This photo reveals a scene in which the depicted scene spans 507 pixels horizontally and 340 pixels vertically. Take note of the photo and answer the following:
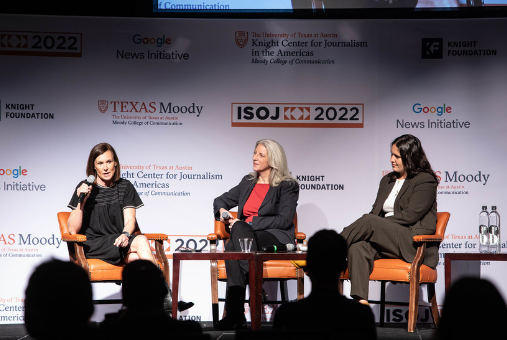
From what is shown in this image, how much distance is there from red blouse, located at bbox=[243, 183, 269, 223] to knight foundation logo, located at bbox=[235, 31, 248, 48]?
123 cm

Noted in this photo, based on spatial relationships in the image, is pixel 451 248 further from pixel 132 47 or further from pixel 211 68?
pixel 132 47

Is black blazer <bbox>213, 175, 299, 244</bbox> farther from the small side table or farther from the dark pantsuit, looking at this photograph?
the small side table

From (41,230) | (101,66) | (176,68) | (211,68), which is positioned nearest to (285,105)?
(211,68)

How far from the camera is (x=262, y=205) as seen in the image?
3.95 meters

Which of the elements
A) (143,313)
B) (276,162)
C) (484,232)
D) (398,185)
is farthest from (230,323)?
(143,313)

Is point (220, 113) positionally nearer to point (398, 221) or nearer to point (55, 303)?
point (398, 221)

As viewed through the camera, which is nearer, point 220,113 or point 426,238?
point 426,238

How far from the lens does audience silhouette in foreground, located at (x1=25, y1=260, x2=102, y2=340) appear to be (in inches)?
50.2

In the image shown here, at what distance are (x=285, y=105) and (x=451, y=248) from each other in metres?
1.78

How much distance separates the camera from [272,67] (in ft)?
14.7

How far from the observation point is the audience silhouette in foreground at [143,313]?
52.9 inches

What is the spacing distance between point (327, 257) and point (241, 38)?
315cm

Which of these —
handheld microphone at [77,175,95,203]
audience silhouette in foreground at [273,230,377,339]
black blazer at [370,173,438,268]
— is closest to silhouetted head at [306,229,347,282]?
audience silhouette in foreground at [273,230,377,339]

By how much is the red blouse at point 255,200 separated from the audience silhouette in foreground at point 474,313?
9.34 feet
